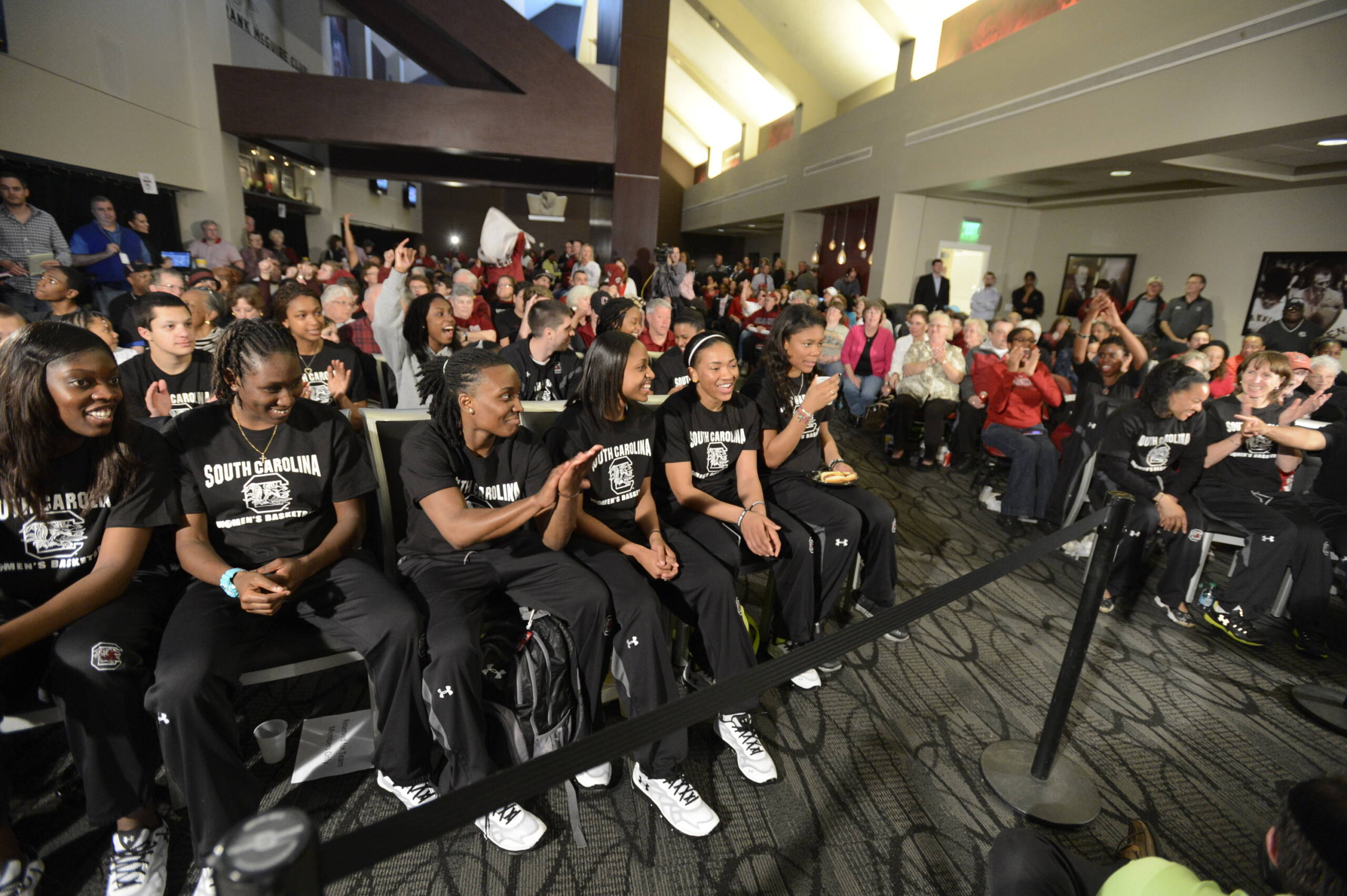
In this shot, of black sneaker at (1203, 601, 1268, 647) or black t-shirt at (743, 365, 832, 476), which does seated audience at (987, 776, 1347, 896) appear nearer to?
black t-shirt at (743, 365, 832, 476)

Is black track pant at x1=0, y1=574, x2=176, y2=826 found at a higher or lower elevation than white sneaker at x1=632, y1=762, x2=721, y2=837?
higher

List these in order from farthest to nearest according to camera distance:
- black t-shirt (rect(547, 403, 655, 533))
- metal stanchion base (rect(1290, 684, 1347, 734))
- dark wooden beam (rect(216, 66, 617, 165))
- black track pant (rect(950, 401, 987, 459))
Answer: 1. dark wooden beam (rect(216, 66, 617, 165))
2. black track pant (rect(950, 401, 987, 459))
3. metal stanchion base (rect(1290, 684, 1347, 734))
4. black t-shirt (rect(547, 403, 655, 533))

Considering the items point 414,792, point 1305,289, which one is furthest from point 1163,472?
point 1305,289

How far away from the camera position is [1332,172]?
686 centimetres

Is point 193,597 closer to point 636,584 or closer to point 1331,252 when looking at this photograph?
point 636,584

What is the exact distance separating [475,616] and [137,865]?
98cm

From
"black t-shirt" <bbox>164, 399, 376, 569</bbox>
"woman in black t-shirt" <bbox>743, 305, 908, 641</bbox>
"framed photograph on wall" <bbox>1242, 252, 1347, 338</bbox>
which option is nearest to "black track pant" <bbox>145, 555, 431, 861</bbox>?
"black t-shirt" <bbox>164, 399, 376, 569</bbox>

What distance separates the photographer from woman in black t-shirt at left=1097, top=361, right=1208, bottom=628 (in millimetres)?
3119

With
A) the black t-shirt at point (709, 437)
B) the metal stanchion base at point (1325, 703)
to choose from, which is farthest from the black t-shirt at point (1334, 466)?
the black t-shirt at point (709, 437)

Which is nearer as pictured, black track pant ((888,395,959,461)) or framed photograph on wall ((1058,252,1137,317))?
black track pant ((888,395,959,461))

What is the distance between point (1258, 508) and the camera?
309 cm

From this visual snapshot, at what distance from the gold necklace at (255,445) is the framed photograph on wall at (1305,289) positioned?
946 centimetres

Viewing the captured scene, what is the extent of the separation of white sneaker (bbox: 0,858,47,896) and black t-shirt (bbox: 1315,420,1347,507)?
527cm

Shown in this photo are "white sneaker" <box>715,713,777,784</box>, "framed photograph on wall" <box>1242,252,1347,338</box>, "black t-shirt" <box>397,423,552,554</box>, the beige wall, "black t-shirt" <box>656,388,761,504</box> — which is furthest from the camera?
the beige wall
